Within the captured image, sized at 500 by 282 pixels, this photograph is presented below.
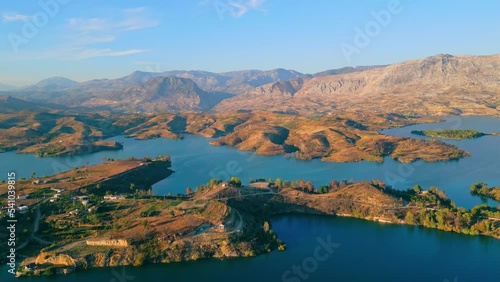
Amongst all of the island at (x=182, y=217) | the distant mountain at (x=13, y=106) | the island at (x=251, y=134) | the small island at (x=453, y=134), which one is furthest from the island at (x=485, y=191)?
the distant mountain at (x=13, y=106)

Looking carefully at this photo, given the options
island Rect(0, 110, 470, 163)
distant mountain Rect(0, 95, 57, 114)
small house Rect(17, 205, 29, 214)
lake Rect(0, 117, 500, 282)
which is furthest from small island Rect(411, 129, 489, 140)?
distant mountain Rect(0, 95, 57, 114)

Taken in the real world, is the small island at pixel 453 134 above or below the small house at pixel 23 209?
above

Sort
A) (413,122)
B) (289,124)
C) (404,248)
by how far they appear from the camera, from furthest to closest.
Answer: (413,122)
(289,124)
(404,248)

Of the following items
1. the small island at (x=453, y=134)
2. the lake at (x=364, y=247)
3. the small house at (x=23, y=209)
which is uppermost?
the small island at (x=453, y=134)

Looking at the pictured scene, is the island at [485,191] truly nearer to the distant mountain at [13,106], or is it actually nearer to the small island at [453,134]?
the small island at [453,134]

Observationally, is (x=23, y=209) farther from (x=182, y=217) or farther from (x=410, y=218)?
(x=410, y=218)

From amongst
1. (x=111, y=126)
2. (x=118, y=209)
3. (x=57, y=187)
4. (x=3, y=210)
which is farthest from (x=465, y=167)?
(x=111, y=126)

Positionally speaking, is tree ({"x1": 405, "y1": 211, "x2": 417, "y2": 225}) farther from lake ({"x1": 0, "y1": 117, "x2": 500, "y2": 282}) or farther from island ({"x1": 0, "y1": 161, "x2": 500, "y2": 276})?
lake ({"x1": 0, "y1": 117, "x2": 500, "y2": 282})

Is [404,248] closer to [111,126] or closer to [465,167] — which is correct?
[465,167]
